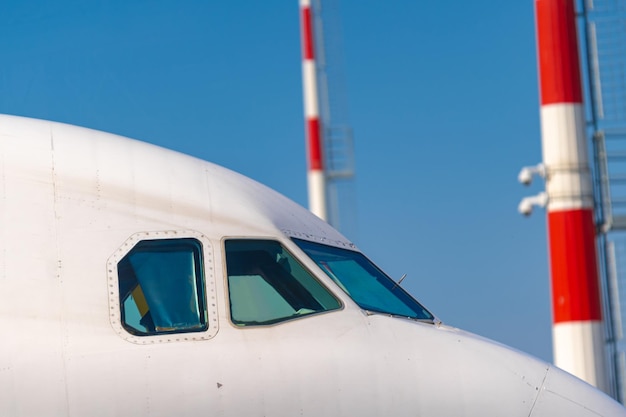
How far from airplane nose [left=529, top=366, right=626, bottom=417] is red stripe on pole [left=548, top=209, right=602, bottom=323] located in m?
5.93

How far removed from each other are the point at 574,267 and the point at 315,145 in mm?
16344

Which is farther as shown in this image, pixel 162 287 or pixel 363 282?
pixel 363 282

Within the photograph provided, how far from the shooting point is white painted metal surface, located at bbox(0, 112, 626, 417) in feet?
28.1

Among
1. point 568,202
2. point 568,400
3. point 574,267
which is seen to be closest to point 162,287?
point 568,400

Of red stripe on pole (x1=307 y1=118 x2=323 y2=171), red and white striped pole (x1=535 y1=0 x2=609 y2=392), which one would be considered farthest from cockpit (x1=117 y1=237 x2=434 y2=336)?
red stripe on pole (x1=307 y1=118 x2=323 y2=171)

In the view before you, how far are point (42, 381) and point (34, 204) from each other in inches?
53.1

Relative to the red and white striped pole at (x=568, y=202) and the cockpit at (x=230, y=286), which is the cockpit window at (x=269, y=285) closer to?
the cockpit at (x=230, y=286)

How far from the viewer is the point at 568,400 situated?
9141 mm

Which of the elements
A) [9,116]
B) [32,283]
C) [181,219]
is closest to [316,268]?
[181,219]

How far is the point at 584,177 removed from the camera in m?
15.7

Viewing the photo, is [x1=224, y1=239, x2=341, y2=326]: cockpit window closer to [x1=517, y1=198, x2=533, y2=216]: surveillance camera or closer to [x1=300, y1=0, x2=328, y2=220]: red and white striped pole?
[x1=517, y1=198, x2=533, y2=216]: surveillance camera

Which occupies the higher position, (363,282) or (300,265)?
(300,265)

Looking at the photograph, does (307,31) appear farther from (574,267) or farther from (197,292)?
(197,292)

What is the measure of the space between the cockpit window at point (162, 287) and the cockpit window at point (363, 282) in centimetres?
88
